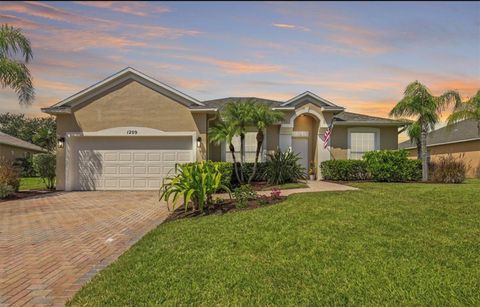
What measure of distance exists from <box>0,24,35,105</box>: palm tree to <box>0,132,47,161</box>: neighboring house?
1446cm

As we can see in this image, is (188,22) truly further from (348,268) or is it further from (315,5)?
(348,268)

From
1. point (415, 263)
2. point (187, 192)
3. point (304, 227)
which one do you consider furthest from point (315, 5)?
point (187, 192)

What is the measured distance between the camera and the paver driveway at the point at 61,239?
4816mm

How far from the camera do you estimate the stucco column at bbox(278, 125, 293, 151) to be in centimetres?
1952

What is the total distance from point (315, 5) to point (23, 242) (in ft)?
23.6

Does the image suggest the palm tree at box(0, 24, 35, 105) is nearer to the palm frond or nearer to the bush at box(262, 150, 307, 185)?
the palm frond

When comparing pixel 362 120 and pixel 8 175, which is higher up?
pixel 362 120

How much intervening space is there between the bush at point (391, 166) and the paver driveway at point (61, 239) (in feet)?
36.6

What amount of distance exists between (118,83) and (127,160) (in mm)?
3645

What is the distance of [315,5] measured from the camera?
3428mm

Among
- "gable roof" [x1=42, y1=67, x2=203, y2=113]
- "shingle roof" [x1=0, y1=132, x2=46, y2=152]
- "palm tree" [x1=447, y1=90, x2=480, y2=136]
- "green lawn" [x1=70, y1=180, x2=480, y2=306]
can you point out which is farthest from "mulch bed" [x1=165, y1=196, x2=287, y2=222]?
"shingle roof" [x1=0, y1=132, x2=46, y2=152]

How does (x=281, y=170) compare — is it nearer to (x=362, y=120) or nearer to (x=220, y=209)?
(x=220, y=209)

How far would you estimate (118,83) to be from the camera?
16.5 metres

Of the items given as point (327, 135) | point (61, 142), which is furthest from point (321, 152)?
point (61, 142)
